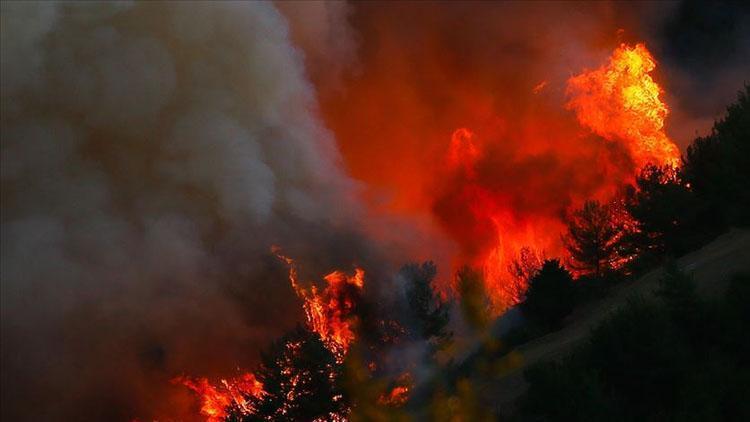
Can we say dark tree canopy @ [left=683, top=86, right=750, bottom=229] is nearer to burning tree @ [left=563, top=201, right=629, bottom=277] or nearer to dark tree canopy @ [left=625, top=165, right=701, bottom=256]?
dark tree canopy @ [left=625, top=165, right=701, bottom=256]

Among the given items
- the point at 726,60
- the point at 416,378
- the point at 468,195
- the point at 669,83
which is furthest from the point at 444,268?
the point at 726,60

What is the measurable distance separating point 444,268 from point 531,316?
14.6 meters

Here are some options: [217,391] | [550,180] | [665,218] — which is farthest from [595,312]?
[550,180]

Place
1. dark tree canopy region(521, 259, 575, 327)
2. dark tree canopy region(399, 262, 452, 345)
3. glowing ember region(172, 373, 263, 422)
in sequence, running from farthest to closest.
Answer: dark tree canopy region(399, 262, 452, 345) → glowing ember region(172, 373, 263, 422) → dark tree canopy region(521, 259, 575, 327)

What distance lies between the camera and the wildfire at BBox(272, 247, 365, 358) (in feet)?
105

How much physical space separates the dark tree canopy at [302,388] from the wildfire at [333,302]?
7.69m

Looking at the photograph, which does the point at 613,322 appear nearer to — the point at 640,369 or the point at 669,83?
the point at 640,369

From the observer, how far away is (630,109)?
1812 inches

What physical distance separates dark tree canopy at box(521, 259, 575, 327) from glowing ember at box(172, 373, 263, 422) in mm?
9693

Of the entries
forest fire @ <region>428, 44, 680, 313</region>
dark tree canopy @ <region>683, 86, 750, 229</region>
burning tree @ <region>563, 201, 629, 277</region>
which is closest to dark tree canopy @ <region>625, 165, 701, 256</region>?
dark tree canopy @ <region>683, 86, 750, 229</region>

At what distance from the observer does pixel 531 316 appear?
1125 inches

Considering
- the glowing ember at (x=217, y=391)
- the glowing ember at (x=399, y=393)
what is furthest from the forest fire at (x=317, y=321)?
the glowing ember at (x=399, y=393)

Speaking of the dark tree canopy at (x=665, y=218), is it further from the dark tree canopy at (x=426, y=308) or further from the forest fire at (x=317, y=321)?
the forest fire at (x=317, y=321)

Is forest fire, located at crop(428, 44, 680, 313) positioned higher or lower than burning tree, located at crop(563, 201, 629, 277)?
higher
